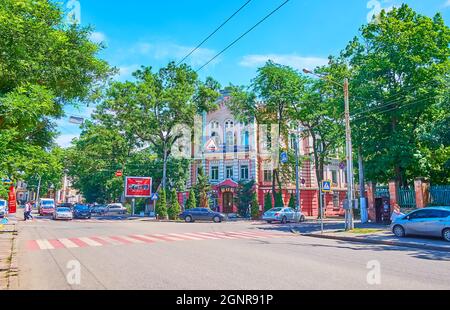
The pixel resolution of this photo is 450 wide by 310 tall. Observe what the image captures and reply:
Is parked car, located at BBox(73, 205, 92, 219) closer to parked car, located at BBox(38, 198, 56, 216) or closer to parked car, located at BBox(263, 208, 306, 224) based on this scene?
parked car, located at BBox(38, 198, 56, 216)

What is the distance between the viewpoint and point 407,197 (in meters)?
24.5

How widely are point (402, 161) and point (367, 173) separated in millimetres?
2866

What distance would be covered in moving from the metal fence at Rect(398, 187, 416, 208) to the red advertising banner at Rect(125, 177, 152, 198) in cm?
2878

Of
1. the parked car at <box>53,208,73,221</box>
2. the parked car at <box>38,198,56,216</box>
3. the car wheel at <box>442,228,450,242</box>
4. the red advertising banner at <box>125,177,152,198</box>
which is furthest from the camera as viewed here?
the parked car at <box>38,198,56,216</box>

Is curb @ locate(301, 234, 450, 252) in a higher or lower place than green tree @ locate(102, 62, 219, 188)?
lower

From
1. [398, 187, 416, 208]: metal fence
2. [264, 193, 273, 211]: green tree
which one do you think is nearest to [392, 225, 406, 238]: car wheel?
[398, 187, 416, 208]: metal fence

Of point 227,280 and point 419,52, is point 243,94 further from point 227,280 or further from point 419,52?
point 227,280

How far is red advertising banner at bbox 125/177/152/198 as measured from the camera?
144ft

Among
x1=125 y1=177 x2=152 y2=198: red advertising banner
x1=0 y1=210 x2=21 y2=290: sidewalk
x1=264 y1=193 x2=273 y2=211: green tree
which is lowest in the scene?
x1=0 y1=210 x2=21 y2=290: sidewalk

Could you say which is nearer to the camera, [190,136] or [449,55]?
[449,55]

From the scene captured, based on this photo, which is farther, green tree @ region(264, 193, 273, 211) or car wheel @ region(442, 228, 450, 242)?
green tree @ region(264, 193, 273, 211)

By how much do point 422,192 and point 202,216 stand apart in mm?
19445

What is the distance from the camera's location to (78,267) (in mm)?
9734
